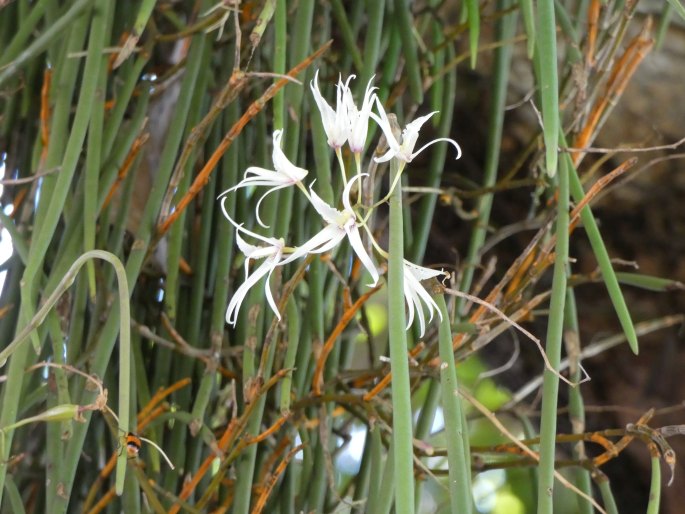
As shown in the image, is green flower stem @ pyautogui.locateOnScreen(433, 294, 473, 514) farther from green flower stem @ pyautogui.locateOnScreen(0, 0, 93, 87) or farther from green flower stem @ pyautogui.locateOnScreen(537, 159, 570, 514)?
green flower stem @ pyautogui.locateOnScreen(0, 0, 93, 87)

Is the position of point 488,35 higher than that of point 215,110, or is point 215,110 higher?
point 488,35

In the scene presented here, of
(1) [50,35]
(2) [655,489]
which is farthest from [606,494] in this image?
(1) [50,35]

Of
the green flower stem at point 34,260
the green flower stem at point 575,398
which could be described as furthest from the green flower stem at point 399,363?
the green flower stem at point 575,398

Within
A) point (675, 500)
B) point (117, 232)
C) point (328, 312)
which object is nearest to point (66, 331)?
point (117, 232)

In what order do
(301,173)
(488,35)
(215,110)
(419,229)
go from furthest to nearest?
(488,35) → (419,229) → (215,110) → (301,173)

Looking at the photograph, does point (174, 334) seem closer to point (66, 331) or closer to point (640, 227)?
point (66, 331)

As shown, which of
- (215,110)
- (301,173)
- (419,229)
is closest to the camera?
(301,173)

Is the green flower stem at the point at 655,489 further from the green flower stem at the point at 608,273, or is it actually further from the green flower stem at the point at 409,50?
the green flower stem at the point at 409,50
